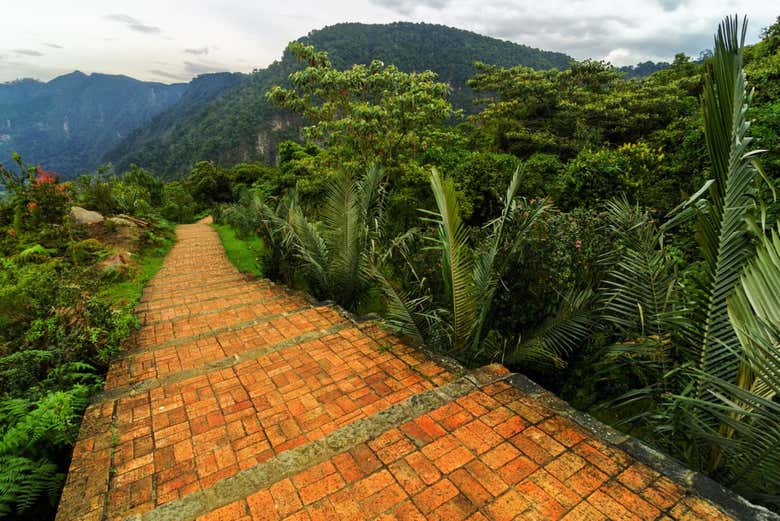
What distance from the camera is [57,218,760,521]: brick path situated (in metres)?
1.95

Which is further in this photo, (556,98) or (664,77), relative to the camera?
(664,77)

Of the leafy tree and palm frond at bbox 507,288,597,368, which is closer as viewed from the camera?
A: palm frond at bbox 507,288,597,368

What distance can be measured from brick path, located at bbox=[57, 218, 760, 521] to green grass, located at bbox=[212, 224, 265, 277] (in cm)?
400

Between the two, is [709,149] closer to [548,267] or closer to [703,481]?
[548,267]

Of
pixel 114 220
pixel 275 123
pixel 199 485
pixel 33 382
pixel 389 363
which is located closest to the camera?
pixel 199 485

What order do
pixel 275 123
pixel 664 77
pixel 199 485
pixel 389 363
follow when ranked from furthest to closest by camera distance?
pixel 275 123 → pixel 664 77 → pixel 389 363 → pixel 199 485

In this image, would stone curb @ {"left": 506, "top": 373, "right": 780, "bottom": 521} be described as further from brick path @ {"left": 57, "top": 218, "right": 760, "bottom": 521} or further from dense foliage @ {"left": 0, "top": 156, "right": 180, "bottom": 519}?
dense foliage @ {"left": 0, "top": 156, "right": 180, "bottom": 519}

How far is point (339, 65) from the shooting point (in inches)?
2270

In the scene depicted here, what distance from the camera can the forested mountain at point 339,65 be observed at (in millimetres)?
65375

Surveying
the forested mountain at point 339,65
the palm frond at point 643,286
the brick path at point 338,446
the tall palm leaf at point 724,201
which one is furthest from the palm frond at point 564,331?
the forested mountain at point 339,65

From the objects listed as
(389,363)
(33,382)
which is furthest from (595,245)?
(33,382)

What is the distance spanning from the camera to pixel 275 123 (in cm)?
7038

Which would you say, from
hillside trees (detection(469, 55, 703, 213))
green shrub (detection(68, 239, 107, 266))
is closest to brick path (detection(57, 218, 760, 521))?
hillside trees (detection(469, 55, 703, 213))

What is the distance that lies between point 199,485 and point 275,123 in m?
76.5
